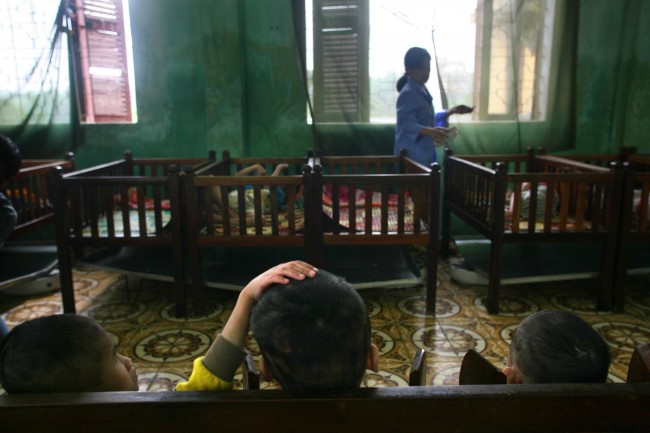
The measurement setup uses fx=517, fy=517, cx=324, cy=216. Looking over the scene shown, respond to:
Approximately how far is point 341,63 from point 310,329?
3.35 meters

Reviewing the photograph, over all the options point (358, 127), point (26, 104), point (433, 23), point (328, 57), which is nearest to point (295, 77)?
point (328, 57)

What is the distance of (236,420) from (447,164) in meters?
3.10

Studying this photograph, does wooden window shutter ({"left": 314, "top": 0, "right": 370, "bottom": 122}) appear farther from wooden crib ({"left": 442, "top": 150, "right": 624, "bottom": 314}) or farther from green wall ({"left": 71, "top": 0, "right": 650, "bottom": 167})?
wooden crib ({"left": 442, "top": 150, "right": 624, "bottom": 314})

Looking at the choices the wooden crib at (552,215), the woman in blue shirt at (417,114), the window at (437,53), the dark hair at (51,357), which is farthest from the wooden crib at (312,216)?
the dark hair at (51,357)

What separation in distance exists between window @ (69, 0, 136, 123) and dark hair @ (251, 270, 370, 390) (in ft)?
12.1

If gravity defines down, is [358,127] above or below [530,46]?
below

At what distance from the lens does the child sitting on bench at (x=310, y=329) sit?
704 mm

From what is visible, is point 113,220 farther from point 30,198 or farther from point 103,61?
point 103,61

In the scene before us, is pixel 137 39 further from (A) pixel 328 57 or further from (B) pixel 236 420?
(B) pixel 236 420

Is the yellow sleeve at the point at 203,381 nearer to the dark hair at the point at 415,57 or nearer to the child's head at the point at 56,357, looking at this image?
the child's head at the point at 56,357

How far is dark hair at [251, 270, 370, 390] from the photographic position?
0.70 meters

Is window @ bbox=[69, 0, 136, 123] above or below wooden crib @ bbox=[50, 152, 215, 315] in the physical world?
above

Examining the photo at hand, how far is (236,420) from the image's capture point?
2.09 feet

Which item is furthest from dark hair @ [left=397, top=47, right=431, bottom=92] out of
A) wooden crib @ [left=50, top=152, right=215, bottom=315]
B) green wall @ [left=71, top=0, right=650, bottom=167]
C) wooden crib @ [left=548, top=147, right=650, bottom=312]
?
wooden crib @ [left=50, top=152, right=215, bottom=315]
